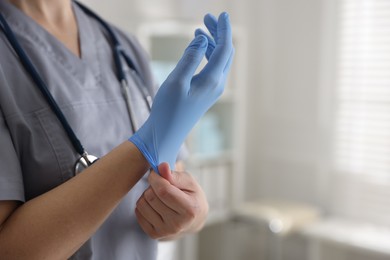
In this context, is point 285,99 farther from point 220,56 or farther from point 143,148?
point 143,148

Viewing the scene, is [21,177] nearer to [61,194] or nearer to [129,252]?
[61,194]

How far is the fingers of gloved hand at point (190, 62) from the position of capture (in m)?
0.78

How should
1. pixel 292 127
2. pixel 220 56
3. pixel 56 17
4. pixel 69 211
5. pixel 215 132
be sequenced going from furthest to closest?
pixel 292 127, pixel 215 132, pixel 56 17, pixel 220 56, pixel 69 211

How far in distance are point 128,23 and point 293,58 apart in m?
1.09

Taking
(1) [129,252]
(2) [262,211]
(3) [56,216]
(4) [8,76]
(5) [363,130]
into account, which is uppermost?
(4) [8,76]

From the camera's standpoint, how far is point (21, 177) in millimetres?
745

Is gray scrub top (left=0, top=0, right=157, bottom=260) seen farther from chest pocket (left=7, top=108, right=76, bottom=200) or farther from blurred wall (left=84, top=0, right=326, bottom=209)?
blurred wall (left=84, top=0, right=326, bottom=209)

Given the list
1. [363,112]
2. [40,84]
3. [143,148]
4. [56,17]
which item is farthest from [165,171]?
[363,112]

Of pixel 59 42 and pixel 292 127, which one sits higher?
pixel 59 42

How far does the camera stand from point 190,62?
2.58 feet

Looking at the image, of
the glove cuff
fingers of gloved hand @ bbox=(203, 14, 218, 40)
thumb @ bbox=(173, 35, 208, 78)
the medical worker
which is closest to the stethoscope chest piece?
the medical worker

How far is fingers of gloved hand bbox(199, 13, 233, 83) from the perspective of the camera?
2.68 ft

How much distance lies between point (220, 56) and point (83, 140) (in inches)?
11.3

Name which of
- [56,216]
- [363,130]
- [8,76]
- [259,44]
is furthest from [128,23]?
[56,216]
